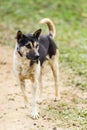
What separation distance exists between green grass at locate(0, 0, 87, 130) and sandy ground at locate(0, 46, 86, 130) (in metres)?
0.33

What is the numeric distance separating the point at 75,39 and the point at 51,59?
6.05 metres

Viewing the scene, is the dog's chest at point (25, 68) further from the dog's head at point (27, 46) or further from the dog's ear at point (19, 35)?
the dog's ear at point (19, 35)

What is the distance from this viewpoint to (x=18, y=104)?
9273 millimetres

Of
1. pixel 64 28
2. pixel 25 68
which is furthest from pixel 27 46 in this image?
pixel 64 28

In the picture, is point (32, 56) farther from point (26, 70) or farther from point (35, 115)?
point (35, 115)

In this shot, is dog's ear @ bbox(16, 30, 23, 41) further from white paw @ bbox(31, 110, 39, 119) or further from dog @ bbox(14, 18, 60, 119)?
white paw @ bbox(31, 110, 39, 119)

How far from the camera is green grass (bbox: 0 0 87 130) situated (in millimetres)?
9052

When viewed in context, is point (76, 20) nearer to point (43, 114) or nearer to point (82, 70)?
point (82, 70)

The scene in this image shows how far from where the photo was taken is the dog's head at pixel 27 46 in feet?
27.5

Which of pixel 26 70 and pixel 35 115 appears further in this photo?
pixel 26 70

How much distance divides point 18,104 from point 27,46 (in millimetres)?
1394

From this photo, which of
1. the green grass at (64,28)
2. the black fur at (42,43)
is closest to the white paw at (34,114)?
the green grass at (64,28)

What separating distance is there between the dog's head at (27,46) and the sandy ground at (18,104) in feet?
3.45

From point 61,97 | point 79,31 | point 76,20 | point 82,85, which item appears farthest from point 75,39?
point 61,97
